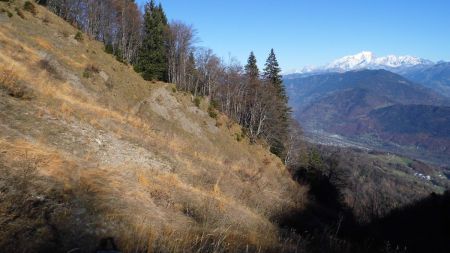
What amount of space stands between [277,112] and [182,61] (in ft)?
67.0

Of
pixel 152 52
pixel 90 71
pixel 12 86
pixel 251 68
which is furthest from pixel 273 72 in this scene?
pixel 12 86

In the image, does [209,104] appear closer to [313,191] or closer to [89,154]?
[313,191]

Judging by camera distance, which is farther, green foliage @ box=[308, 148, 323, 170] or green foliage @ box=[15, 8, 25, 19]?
green foliage @ box=[308, 148, 323, 170]

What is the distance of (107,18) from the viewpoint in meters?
68.0

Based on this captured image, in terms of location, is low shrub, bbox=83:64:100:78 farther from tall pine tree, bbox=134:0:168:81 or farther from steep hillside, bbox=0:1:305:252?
tall pine tree, bbox=134:0:168:81

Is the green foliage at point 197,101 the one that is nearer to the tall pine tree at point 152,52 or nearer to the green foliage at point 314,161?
the tall pine tree at point 152,52

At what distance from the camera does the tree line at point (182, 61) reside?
6400cm

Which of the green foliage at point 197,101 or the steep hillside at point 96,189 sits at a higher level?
the green foliage at point 197,101

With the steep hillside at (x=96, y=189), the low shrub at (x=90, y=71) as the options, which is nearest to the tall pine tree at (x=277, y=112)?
the low shrub at (x=90, y=71)

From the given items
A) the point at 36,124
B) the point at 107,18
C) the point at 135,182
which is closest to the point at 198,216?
the point at 135,182

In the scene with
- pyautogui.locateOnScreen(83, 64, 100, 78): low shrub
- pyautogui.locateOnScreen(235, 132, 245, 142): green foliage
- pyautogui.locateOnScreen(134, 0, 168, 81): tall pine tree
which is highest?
pyautogui.locateOnScreen(134, 0, 168, 81): tall pine tree

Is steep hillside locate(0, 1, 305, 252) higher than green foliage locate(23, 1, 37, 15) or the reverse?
the reverse

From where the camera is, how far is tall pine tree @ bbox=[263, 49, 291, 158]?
6606 cm

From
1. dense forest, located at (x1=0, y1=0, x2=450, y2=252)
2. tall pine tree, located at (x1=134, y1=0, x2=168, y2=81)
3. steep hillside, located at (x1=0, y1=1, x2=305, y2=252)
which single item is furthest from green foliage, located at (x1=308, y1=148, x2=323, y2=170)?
steep hillside, located at (x1=0, y1=1, x2=305, y2=252)
